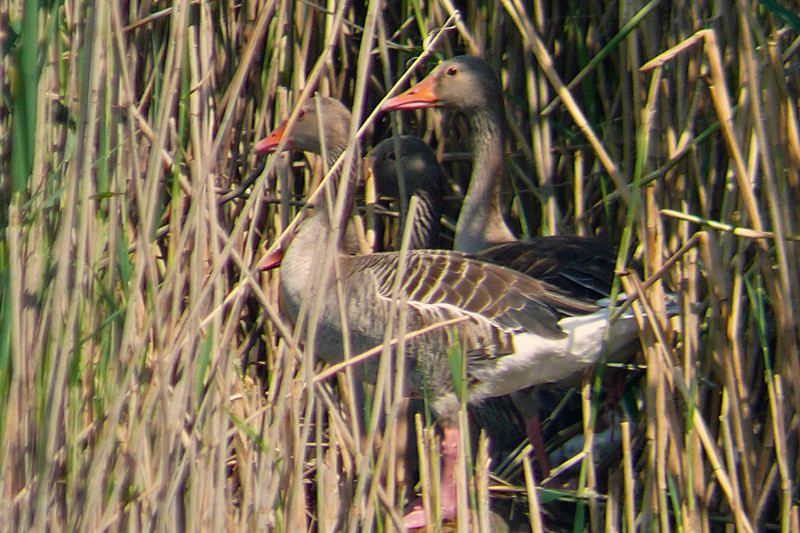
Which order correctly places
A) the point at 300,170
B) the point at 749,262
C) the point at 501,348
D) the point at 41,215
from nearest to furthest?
1. the point at 41,215
2. the point at 749,262
3. the point at 501,348
4. the point at 300,170

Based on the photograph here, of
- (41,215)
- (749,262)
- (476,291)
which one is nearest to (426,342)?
(476,291)

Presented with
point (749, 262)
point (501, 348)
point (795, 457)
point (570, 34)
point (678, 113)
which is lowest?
point (795, 457)

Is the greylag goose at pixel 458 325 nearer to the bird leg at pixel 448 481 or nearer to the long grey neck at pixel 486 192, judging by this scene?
the bird leg at pixel 448 481

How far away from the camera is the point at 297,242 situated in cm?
280

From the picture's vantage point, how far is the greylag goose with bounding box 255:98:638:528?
2631mm

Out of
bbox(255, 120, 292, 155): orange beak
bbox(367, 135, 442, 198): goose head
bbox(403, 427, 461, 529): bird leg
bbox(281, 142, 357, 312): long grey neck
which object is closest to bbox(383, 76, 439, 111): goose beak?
bbox(367, 135, 442, 198): goose head

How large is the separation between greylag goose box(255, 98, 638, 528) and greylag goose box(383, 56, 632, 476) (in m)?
0.07

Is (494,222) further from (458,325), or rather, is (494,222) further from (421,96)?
(458,325)

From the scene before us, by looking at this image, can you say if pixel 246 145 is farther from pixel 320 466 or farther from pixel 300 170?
pixel 320 466

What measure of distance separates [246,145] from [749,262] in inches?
58.6

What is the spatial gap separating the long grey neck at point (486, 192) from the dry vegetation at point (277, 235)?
0.09m

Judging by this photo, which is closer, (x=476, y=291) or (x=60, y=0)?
(x=60, y=0)

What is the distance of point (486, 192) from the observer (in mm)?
3148

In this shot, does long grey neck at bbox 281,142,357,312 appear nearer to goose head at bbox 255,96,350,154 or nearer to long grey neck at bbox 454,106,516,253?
goose head at bbox 255,96,350,154
